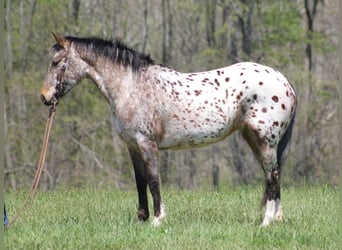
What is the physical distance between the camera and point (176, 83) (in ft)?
28.2

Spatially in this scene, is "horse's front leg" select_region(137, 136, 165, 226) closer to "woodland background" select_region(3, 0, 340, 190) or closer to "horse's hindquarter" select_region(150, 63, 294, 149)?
"horse's hindquarter" select_region(150, 63, 294, 149)

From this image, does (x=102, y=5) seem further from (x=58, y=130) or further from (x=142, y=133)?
(x=142, y=133)

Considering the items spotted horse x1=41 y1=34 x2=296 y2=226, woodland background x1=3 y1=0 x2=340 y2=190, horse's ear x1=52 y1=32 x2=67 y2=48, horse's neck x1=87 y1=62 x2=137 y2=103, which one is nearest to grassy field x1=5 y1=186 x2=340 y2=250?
spotted horse x1=41 y1=34 x2=296 y2=226

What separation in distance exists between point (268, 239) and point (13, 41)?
1764 cm

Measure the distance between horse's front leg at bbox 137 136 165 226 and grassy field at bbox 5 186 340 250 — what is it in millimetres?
160

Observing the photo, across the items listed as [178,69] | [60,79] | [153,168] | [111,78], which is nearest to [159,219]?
[153,168]

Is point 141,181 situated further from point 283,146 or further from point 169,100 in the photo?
point 283,146

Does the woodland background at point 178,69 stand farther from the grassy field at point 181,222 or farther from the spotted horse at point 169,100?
the spotted horse at point 169,100

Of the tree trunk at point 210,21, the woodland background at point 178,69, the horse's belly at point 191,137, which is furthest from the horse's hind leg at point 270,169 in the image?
the tree trunk at point 210,21

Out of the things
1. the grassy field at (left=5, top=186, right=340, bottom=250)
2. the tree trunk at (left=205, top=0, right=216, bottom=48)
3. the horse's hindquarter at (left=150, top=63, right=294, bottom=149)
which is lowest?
the grassy field at (left=5, top=186, right=340, bottom=250)

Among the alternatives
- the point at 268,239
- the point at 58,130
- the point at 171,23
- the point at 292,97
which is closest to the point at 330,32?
the point at 171,23

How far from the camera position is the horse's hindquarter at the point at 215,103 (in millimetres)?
8492

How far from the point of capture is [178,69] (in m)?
23.3

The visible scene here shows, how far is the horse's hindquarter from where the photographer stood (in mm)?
8492
